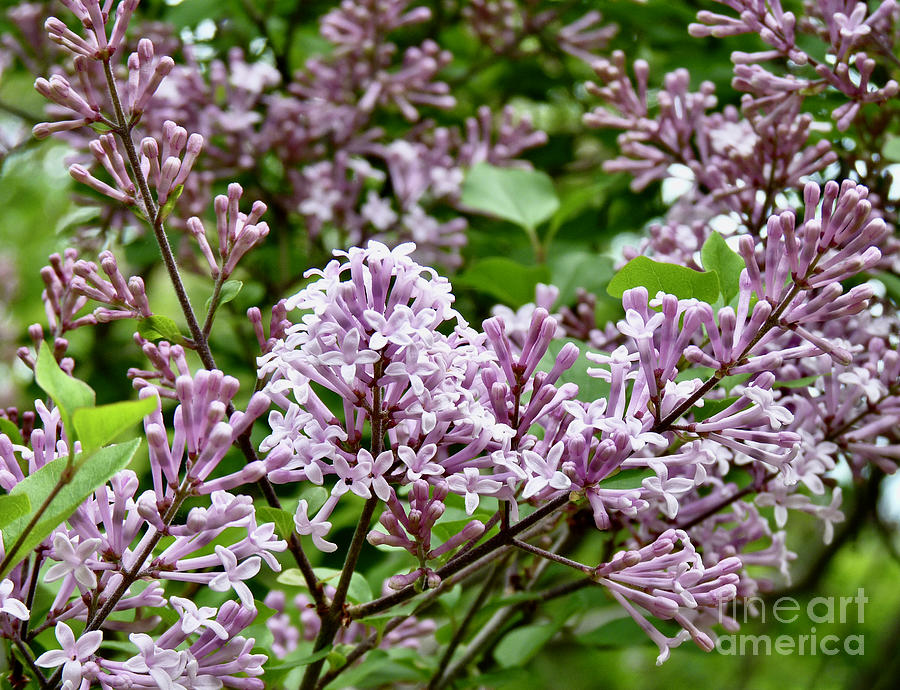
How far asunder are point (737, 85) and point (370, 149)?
1211mm

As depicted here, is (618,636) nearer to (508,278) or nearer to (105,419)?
(508,278)

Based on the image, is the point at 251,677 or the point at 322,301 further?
the point at 251,677

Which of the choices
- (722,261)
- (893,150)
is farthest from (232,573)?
(893,150)

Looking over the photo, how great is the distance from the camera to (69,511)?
36.8 inches

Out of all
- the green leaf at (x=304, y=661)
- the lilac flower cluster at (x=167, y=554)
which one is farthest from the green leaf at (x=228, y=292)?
the green leaf at (x=304, y=661)

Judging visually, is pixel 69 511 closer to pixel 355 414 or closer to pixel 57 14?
pixel 355 414

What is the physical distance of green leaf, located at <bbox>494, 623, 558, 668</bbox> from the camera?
1.84m

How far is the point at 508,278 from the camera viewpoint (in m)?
2.02

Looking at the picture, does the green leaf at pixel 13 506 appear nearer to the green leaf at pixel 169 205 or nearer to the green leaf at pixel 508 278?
the green leaf at pixel 169 205

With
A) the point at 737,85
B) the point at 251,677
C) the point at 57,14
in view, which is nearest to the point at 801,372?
the point at 737,85

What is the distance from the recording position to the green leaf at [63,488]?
939mm

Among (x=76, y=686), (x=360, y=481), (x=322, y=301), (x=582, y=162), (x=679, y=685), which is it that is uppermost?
(x=322, y=301)

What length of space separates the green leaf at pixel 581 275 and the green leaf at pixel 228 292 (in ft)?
3.14

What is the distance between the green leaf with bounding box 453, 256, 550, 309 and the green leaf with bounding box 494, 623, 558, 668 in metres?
0.71
